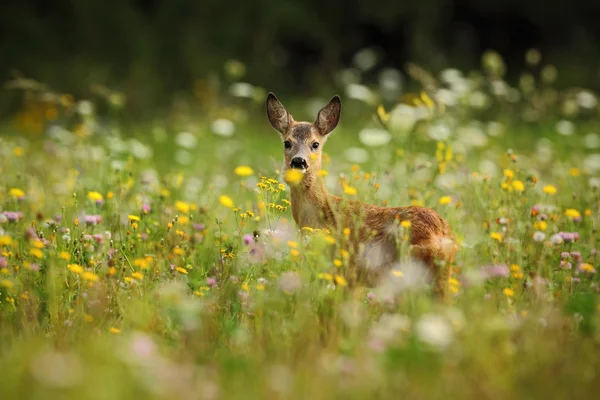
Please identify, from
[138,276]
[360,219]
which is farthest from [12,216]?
[360,219]

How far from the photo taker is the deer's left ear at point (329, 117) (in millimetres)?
4934

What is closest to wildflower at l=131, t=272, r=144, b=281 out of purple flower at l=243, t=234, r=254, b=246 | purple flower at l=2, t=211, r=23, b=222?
purple flower at l=243, t=234, r=254, b=246

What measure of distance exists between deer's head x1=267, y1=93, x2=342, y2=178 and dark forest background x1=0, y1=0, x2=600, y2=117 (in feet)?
23.7

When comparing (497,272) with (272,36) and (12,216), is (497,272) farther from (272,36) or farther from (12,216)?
(272,36)

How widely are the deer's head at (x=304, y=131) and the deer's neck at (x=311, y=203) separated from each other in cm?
7

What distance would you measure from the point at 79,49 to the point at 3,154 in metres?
7.72

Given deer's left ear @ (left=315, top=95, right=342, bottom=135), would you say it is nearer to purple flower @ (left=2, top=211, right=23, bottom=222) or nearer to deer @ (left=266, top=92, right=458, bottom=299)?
deer @ (left=266, top=92, right=458, bottom=299)

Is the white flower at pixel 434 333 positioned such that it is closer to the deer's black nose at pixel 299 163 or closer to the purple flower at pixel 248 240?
the purple flower at pixel 248 240

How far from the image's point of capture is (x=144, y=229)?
15.0ft

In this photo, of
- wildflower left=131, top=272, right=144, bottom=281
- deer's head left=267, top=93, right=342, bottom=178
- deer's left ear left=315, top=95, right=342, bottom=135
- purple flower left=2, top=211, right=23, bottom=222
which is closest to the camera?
wildflower left=131, top=272, right=144, bottom=281

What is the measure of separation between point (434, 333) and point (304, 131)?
2.56 meters

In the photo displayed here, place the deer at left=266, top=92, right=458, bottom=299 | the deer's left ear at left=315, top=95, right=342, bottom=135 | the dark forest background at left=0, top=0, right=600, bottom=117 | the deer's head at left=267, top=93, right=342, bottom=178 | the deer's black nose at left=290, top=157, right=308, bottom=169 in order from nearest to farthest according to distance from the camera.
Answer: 1. the deer at left=266, top=92, right=458, bottom=299
2. the deer's black nose at left=290, top=157, right=308, bottom=169
3. the deer's head at left=267, top=93, right=342, bottom=178
4. the deer's left ear at left=315, top=95, right=342, bottom=135
5. the dark forest background at left=0, top=0, right=600, bottom=117

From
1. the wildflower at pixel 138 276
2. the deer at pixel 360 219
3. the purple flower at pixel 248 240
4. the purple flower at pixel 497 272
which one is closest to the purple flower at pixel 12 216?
the wildflower at pixel 138 276

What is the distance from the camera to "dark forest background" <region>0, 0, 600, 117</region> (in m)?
12.7
